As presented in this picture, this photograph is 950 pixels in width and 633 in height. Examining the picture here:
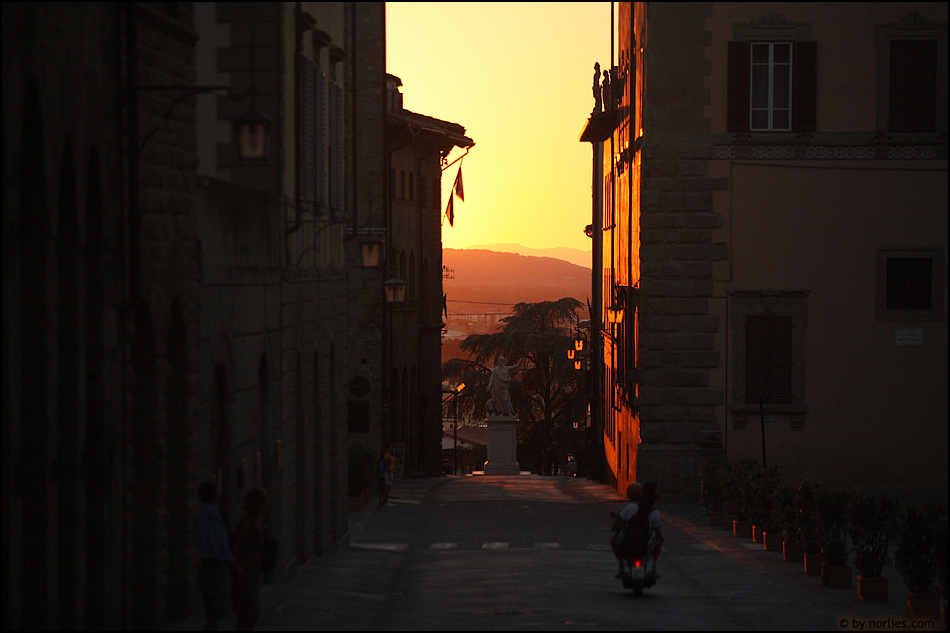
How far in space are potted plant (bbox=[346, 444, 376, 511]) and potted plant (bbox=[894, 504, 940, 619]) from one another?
52.7 ft

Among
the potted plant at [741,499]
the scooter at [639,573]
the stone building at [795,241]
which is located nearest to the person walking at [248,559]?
the scooter at [639,573]

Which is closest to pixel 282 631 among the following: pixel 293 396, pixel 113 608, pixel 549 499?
pixel 113 608

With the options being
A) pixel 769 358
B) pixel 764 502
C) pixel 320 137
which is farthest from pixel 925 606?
pixel 769 358

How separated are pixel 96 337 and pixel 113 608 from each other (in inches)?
87.8

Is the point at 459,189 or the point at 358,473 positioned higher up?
the point at 459,189

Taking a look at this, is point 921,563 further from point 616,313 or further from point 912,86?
point 616,313

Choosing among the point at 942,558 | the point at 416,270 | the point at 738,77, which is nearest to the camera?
the point at 942,558

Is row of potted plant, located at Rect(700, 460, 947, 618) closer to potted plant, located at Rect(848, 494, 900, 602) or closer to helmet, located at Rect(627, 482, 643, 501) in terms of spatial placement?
potted plant, located at Rect(848, 494, 900, 602)

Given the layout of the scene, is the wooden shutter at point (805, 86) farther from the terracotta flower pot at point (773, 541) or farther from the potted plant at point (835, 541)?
the potted plant at point (835, 541)

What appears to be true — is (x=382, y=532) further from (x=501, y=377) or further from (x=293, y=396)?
(x=501, y=377)

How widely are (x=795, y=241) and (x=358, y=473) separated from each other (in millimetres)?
10125

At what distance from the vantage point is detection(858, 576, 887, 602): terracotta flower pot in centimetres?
1638

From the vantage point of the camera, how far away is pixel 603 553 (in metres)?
21.4

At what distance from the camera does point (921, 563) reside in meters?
15.1
